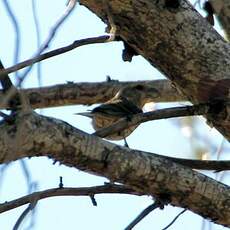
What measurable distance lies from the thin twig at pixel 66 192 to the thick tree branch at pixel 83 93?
188 cm

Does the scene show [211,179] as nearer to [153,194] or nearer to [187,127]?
[153,194]

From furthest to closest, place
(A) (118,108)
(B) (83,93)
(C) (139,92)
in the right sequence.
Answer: (C) (139,92), (A) (118,108), (B) (83,93)

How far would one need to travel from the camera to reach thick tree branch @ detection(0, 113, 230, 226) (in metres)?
2.36

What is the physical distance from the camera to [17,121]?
92.1 inches

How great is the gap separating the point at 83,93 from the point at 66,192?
2.30 meters

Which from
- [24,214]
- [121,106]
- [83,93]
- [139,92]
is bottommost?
[24,214]

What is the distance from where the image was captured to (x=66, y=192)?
2652 millimetres

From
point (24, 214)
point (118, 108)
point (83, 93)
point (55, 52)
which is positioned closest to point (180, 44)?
point (55, 52)

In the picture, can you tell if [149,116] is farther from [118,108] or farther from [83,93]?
[118,108]

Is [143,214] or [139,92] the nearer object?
[143,214]

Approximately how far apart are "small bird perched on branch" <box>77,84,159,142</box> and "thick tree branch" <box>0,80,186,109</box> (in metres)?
0.10

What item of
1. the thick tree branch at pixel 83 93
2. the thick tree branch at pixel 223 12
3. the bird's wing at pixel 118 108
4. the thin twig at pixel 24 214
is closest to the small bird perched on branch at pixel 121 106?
the bird's wing at pixel 118 108

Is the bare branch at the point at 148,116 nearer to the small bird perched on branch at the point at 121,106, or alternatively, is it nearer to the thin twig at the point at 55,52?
the thin twig at the point at 55,52

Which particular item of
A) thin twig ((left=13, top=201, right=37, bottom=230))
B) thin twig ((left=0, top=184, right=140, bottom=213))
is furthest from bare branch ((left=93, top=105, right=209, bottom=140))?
thin twig ((left=13, top=201, right=37, bottom=230))
